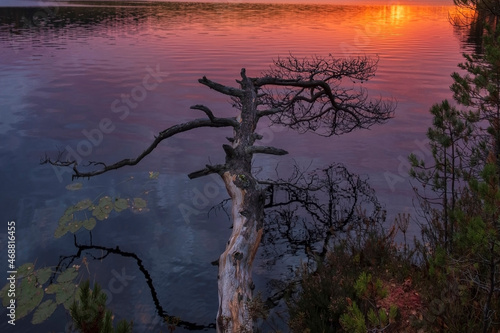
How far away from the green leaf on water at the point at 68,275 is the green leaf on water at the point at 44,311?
0.76m

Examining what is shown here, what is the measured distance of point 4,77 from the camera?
33656 millimetres

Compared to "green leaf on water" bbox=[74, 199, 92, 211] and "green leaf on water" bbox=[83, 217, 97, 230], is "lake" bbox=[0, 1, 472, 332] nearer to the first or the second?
"green leaf on water" bbox=[74, 199, 92, 211]

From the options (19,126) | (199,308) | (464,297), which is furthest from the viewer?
(19,126)

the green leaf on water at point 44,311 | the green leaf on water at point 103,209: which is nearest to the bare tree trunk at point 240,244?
the green leaf on water at point 44,311

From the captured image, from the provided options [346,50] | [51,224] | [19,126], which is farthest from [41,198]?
[346,50]

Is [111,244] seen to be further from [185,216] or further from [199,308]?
[199,308]

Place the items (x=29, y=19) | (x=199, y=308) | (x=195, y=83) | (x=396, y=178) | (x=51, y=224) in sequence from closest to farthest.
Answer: (x=199, y=308)
(x=51, y=224)
(x=396, y=178)
(x=195, y=83)
(x=29, y=19)

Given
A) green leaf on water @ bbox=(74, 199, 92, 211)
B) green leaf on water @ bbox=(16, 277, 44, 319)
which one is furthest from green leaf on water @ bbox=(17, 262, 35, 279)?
green leaf on water @ bbox=(74, 199, 92, 211)

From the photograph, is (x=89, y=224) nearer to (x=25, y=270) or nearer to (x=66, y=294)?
(x=25, y=270)

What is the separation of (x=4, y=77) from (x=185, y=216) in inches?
1092

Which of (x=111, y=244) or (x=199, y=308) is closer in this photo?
(x=199, y=308)

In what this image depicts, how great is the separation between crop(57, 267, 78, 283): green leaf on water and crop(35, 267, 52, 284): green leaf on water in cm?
19

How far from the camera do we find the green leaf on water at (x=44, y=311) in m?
7.29

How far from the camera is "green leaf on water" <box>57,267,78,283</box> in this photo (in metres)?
8.34
